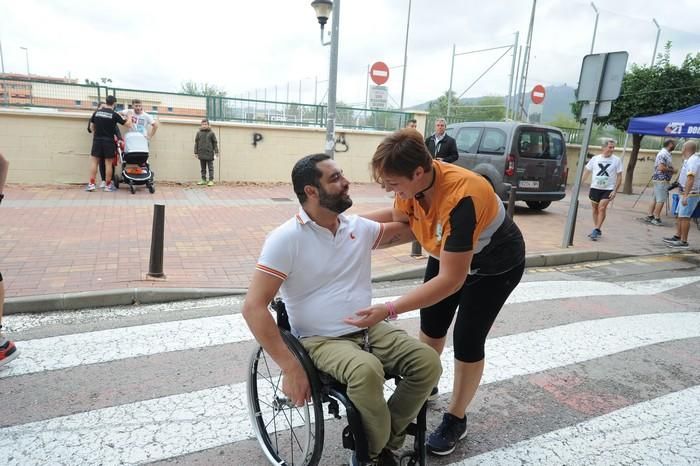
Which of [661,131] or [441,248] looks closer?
[441,248]

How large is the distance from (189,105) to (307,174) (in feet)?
36.8

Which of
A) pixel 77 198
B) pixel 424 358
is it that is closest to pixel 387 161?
pixel 424 358

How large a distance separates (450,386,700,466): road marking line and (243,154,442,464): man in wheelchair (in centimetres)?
77

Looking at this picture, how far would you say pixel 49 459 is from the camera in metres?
Answer: 2.38

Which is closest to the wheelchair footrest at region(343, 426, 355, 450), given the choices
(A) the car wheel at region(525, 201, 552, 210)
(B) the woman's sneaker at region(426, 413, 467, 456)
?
(B) the woman's sneaker at region(426, 413, 467, 456)

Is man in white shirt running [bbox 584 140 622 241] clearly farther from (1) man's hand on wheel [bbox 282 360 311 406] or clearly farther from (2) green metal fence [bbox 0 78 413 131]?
A: (1) man's hand on wheel [bbox 282 360 311 406]

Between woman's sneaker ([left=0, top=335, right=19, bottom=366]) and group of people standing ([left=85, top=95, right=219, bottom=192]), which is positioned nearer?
woman's sneaker ([left=0, top=335, right=19, bottom=366])

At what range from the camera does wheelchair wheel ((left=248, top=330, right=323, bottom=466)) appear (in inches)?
79.7

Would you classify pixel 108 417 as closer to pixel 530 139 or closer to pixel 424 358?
pixel 424 358

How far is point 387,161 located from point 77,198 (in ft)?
29.5

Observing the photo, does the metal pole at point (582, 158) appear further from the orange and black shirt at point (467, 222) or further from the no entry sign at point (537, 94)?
the no entry sign at point (537, 94)

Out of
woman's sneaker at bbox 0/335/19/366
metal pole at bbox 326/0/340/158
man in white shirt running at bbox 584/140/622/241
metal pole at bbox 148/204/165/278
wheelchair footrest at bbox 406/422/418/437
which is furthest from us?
man in white shirt running at bbox 584/140/622/241

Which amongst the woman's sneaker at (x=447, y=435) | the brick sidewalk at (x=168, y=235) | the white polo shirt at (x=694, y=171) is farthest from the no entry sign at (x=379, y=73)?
the woman's sneaker at (x=447, y=435)

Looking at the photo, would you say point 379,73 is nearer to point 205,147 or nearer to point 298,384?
point 205,147
